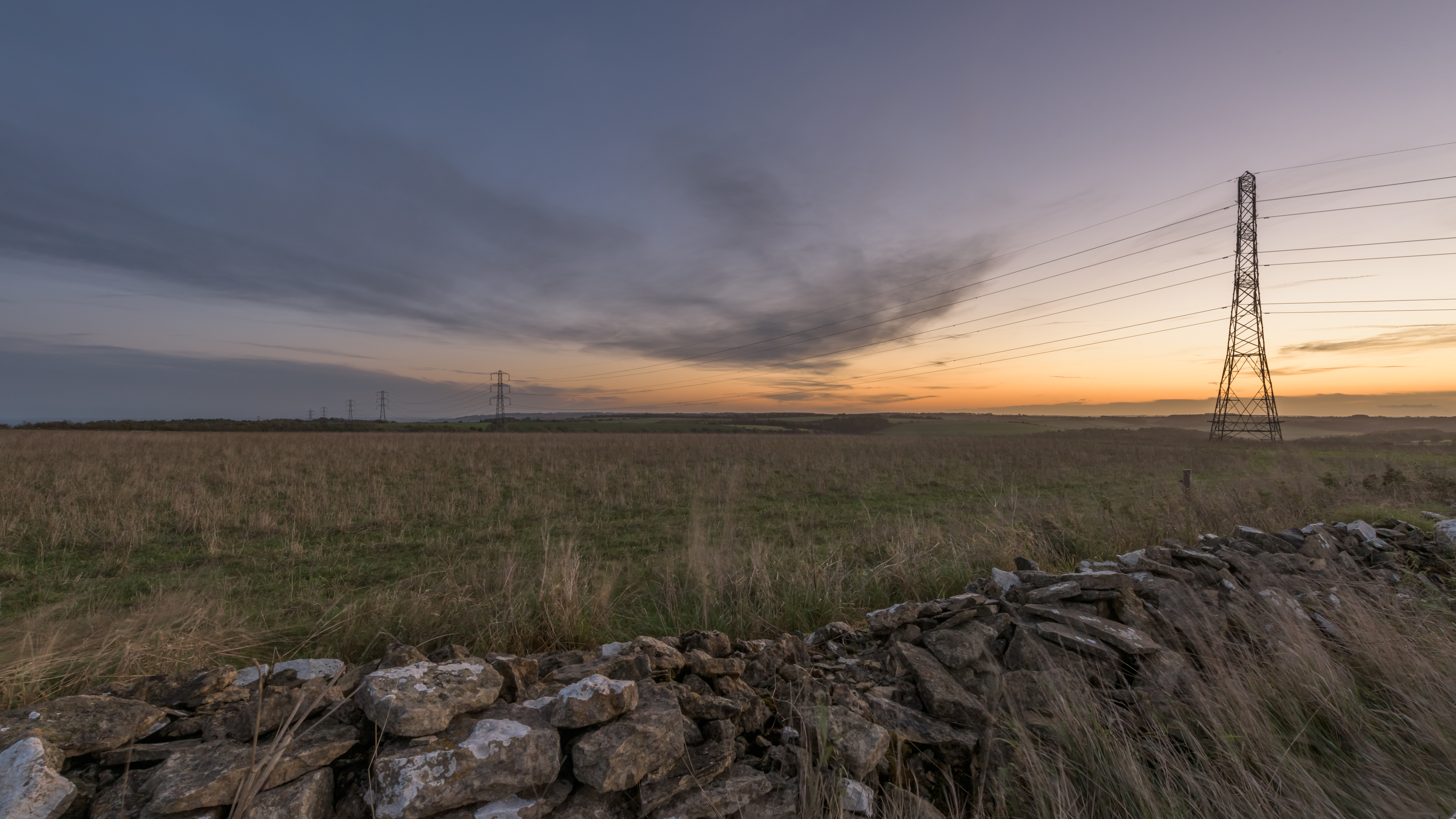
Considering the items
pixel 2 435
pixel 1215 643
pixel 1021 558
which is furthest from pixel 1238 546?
pixel 2 435

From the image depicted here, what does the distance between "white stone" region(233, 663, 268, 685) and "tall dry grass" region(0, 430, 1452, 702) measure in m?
0.91

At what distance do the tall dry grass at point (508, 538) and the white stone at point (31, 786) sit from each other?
4.34 feet

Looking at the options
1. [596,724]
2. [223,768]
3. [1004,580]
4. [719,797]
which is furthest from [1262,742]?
[223,768]

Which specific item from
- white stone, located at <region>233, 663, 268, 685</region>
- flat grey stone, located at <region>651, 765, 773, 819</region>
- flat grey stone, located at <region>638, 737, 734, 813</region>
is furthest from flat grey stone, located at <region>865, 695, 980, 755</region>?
white stone, located at <region>233, 663, 268, 685</region>

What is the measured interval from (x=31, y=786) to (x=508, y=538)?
9664 millimetres

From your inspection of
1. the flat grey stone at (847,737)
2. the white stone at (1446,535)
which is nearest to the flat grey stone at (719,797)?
the flat grey stone at (847,737)

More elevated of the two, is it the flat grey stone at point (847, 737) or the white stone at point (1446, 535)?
the white stone at point (1446, 535)

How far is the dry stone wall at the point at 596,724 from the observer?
233cm

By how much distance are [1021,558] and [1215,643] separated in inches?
99.1

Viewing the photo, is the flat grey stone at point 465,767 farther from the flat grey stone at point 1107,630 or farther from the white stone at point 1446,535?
the white stone at point 1446,535

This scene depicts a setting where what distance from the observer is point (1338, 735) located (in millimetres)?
3453

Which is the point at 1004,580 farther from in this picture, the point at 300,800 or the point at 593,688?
the point at 300,800

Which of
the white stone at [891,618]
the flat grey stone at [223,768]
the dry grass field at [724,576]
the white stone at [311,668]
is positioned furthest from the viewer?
the white stone at [891,618]

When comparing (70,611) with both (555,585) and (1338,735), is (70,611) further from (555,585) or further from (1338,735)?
(1338,735)
